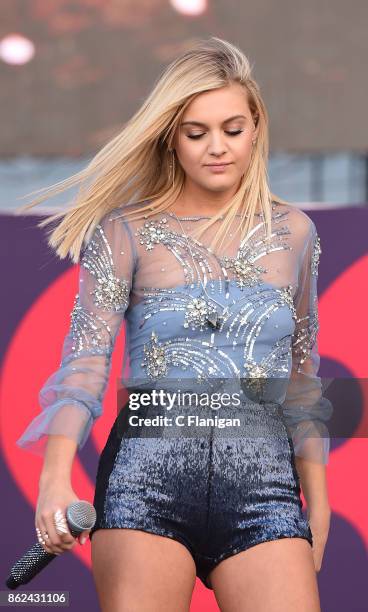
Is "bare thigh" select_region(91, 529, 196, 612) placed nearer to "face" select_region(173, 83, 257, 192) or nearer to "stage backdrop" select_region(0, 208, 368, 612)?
"face" select_region(173, 83, 257, 192)

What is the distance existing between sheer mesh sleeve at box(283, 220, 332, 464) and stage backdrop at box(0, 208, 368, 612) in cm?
88

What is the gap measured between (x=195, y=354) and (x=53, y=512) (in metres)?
0.45

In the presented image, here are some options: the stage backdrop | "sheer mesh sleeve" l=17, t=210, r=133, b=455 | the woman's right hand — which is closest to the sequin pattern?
"sheer mesh sleeve" l=17, t=210, r=133, b=455

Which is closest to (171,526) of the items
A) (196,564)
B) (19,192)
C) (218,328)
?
(196,564)

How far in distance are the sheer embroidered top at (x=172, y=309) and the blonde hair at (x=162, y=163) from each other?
4 cm

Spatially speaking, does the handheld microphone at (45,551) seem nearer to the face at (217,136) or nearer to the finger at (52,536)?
the finger at (52,536)

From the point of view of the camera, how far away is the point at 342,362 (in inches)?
145

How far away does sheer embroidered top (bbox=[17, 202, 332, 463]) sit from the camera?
2428 millimetres

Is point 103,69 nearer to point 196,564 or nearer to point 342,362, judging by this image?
point 342,362

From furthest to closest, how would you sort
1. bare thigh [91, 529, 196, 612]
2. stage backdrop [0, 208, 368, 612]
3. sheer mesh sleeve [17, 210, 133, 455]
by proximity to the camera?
stage backdrop [0, 208, 368, 612] < sheer mesh sleeve [17, 210, 133, 455] < bare thigh [91, 529, 196, 612]

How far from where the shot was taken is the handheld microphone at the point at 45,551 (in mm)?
2172

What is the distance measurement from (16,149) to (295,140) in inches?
65.8

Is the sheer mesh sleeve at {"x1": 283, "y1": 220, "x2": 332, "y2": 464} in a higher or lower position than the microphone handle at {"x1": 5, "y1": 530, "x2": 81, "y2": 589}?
higher

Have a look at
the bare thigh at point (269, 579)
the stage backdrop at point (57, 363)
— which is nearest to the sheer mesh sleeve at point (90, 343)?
the bare thigh at point (269, 579)
